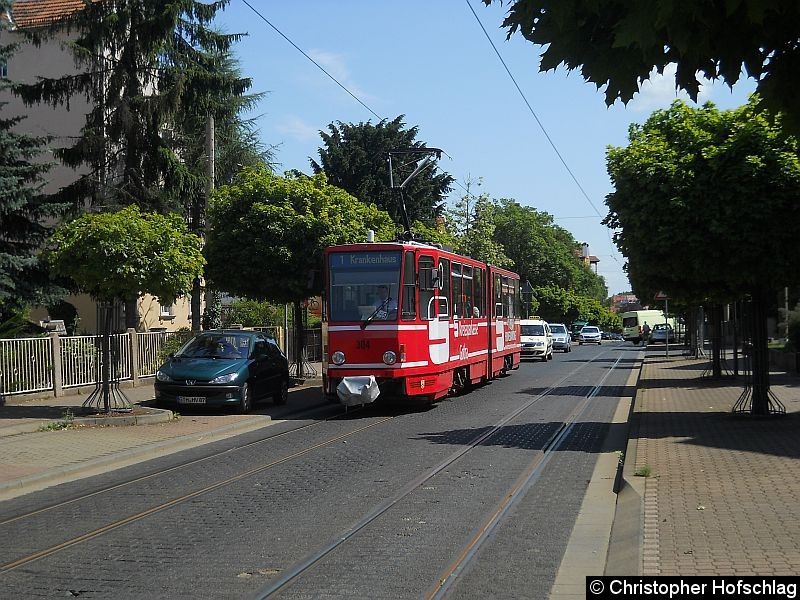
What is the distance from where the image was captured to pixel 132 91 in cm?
3028

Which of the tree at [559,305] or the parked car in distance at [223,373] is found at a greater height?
the tree at [559,305]

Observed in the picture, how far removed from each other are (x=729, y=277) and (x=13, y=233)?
19494mm

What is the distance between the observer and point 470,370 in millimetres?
23547

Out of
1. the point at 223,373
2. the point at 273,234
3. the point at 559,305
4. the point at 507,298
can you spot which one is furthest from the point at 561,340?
the point at 223,373

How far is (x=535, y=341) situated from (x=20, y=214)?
1004 inches

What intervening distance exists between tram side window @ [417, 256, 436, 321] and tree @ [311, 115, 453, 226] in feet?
101

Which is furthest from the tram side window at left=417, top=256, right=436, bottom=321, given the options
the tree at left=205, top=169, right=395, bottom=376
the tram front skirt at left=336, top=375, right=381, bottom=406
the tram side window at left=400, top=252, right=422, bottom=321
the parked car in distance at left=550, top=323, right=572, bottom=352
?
the parked car in distance at left=550, top=323, right=572, bottom=352

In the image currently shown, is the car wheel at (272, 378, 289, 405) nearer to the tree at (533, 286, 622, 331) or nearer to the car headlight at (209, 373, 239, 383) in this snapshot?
the car headlight at (209, 373, 239, 383)

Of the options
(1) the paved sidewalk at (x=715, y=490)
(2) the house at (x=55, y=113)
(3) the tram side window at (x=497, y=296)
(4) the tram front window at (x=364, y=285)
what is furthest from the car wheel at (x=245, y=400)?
(2) the house at (x=55, y=113)

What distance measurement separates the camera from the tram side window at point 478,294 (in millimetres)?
23688

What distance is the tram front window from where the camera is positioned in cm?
1841

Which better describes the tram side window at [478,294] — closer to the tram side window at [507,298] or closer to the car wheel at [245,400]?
the tram side window at [507,298]

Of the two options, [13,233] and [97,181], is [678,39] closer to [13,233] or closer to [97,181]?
[13,233]

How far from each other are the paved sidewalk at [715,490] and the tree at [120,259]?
849cm
